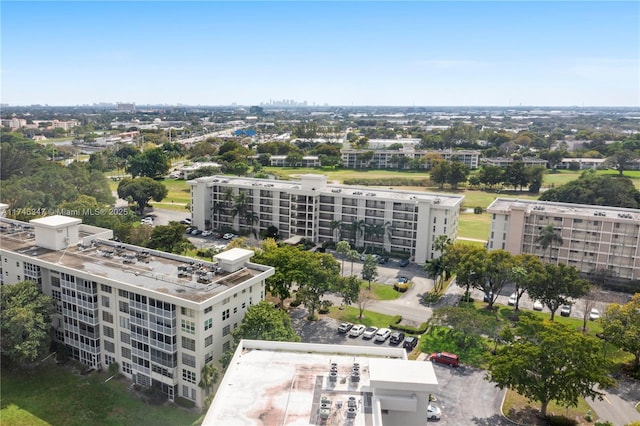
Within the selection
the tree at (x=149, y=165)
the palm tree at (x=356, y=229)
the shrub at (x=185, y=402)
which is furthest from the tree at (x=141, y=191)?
the shrub at (x=185, y=402)

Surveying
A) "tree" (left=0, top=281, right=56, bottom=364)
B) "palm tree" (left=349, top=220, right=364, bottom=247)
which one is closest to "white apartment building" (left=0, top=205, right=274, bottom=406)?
"tree" (left=0, top=281, right=56, bottom=364)

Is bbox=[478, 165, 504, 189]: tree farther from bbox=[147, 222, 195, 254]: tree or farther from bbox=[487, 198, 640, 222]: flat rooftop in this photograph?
bbox=[147, 222, 195, 254]: tree

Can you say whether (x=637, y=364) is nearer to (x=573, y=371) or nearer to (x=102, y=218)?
(x=573, y=371)

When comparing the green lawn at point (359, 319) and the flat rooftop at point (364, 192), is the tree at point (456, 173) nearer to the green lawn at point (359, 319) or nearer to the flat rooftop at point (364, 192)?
the flat rooftop at point (364, 192)

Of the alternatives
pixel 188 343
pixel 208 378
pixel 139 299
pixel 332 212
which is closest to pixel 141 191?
pixel 332 212

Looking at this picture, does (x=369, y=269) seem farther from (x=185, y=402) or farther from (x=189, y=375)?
(x=185, y=402)

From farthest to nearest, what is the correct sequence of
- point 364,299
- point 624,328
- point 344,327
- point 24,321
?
point 364,299
point 344,327
point 624,328
point 24,321

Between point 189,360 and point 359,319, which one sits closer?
point 189,360
